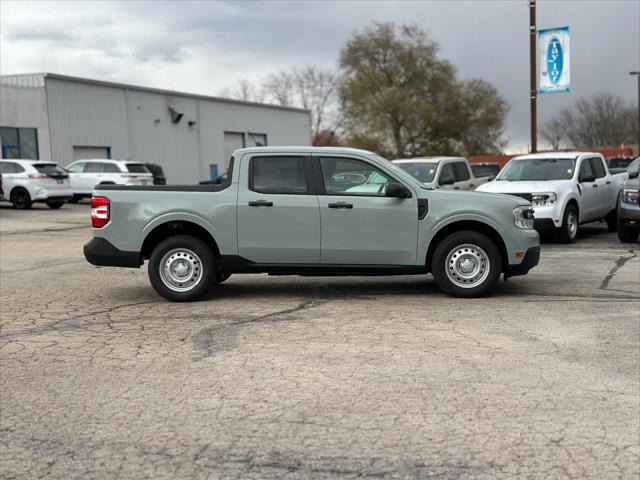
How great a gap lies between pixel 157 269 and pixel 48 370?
10.2 feet

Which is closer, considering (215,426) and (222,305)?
(215,426)

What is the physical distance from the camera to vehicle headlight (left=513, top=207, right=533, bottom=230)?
947 centimetres

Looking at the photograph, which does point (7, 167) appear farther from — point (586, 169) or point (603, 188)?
point (603, 188)

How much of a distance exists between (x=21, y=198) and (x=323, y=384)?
959 inches

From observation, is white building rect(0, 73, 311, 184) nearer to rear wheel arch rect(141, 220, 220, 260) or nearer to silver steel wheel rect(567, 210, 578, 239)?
silver steel wheel rect(567, 210, 578, 239)

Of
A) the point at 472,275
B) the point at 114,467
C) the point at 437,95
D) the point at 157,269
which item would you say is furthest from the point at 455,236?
the point at 437,95

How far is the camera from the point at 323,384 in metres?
5.81

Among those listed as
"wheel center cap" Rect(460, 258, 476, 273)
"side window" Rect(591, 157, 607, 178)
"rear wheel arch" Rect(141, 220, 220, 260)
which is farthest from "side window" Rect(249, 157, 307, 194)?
"side window" Rect(591, 157, 607, 178)

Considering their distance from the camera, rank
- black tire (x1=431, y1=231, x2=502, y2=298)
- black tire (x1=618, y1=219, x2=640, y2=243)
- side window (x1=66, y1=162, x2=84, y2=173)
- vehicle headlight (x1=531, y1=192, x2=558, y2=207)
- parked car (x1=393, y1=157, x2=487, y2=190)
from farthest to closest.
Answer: side window (x1=66, y1=162, x2=84, y2=173), parked car (x1=393, y1=157, x2=487, y2=190), vehicle headlight (x1=531, y1=192, x2=558, y2=207), black tire (x1=618, y1=219, x2=640, y2=243), black tire (x1=431, y1=231, x2=502, y2=298)

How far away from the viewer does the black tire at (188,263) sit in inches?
366

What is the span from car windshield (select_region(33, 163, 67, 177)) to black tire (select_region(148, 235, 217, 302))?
19957 mm

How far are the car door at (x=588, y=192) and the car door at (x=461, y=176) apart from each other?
3.44m

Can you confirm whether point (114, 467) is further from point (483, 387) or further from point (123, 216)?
point (123, 216)

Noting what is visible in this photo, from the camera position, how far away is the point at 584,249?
1478 cm
